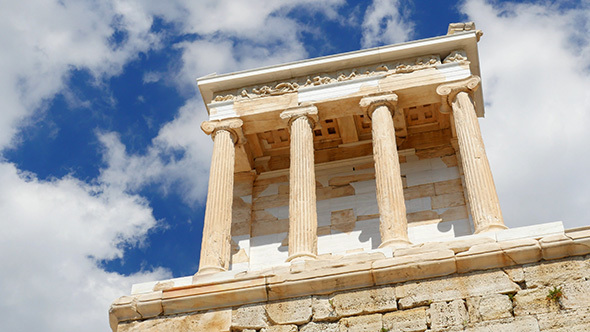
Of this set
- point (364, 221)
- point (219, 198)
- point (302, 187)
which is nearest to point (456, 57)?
point (364, 221)

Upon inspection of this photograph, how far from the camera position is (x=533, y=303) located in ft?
43.5

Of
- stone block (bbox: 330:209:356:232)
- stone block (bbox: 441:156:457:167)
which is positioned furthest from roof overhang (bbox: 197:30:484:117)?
stone block (bbox: 330:209:356:232)

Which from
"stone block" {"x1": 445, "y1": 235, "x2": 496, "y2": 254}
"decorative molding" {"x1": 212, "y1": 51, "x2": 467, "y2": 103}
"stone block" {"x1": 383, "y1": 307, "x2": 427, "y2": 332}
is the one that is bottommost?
"stone block" {"x1": 383, "y1": 307, "x2": 427, "y2": 332}

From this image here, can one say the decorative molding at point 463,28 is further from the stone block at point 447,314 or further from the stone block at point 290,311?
the stone block at point 290,311

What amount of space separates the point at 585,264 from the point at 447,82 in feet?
23.7

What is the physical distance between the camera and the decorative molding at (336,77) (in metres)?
20.1

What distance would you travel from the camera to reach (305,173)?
18031mm

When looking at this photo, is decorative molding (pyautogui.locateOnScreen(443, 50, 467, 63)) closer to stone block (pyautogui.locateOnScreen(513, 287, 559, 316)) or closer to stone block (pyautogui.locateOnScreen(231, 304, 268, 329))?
stone block (pyautogui.locateOnScreen(513, 287, 559, 316))

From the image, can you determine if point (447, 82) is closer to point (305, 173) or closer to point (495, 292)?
point (305, 173)

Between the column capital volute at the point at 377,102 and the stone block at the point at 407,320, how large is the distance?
690 centimetres

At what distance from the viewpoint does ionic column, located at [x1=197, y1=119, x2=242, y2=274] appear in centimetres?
1698

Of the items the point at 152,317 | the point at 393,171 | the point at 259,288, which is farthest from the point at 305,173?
the point at 152,317

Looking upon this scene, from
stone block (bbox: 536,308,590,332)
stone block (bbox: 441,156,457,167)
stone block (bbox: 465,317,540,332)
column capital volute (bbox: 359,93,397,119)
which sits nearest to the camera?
stone block (bbox: 536,308,590,332)

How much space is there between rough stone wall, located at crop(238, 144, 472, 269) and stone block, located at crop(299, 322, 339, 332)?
5.16m
